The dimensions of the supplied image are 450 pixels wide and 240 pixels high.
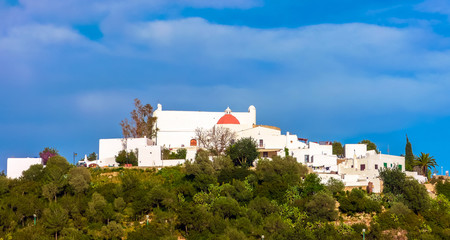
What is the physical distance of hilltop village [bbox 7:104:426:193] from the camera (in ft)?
153

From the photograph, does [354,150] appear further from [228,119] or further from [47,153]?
[47,153]

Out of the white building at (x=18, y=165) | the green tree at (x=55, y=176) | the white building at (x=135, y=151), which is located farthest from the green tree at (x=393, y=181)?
the white building at (x=18, y=165)

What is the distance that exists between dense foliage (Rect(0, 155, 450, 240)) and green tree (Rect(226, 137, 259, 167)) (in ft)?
12.4

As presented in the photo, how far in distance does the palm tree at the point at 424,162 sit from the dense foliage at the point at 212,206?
8.62 metres

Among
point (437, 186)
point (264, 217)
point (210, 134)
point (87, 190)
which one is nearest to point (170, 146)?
point (210, 134)

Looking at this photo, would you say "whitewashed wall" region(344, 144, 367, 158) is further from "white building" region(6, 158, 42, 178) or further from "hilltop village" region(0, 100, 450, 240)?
"white building" region(6, 158, 42, 178)

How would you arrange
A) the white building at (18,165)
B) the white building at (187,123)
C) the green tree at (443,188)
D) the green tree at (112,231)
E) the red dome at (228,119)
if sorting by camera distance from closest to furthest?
the green tree at (112,231), the green tree at (443,188), the white building at (18,165), the white building at (187,123), the red dome at (228,119)

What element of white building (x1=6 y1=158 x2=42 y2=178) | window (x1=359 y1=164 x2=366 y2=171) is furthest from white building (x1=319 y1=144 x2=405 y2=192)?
white building (x1=6 y1=158 x2=42 y2=178)

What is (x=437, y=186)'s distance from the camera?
45562 millimetres

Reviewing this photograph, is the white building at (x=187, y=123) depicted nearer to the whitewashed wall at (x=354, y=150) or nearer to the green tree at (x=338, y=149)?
the green tree at (x=338, y=149)

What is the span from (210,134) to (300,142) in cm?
876

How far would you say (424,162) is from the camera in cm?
5184

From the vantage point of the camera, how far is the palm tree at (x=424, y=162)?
5194 centimetres

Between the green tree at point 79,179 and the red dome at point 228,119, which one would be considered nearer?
the green tree at point 79,179
